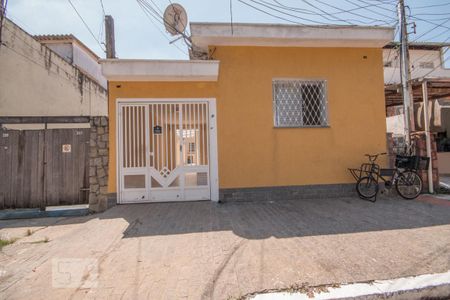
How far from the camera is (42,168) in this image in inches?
235

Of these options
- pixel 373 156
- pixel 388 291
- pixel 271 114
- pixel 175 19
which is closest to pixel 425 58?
pixel 373 156

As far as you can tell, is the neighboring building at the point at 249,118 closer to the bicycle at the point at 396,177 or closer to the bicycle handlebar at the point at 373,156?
the bicycle handlebar at the point at 373,156

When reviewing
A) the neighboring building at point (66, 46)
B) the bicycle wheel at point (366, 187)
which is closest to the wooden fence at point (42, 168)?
the bicycle wheel at point (366, 187)

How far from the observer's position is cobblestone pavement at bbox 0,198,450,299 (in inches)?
108

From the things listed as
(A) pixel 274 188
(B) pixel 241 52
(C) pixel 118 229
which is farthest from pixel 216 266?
(B) pixel 241 52

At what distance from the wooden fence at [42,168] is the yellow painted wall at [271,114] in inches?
28.5

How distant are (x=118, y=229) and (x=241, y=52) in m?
4.83

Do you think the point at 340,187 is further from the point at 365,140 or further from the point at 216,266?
the point at 216,266

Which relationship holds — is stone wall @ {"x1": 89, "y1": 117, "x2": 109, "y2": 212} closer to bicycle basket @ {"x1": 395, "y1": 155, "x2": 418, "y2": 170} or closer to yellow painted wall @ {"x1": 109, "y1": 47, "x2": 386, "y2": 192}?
yellow painted wall @ {"x1": 109, "y1": 47, "x2": 386, "y2": 192}

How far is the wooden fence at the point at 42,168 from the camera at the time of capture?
19.4ft

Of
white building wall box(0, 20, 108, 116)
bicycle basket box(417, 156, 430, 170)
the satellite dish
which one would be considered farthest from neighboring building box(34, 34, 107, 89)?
bicycle basket box(417, 156, 430, 170)

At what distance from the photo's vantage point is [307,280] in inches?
108

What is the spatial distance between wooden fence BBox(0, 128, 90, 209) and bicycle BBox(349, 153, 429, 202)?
6554 mm

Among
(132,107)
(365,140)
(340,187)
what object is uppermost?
(132,107)
